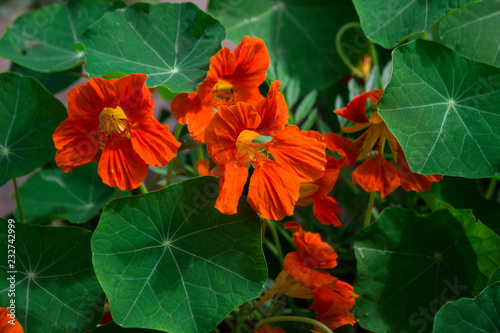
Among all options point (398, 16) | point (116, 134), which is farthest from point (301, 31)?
point (116, 134)

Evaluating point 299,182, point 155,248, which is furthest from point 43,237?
point 299,182

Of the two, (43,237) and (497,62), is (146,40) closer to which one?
(43,237)

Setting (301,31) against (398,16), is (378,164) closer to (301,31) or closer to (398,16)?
(398,16)

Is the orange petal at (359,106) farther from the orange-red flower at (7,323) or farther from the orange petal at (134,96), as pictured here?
the orange-red flower at (7,323)

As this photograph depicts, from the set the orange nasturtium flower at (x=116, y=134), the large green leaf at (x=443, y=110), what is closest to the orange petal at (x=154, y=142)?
the orange nasturtium flower at (x=116, y=134)

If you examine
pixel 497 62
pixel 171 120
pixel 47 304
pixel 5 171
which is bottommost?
pixel 171 120

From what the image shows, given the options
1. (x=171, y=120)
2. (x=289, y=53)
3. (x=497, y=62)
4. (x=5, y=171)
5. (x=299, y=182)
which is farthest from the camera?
(x=171, y=120)
